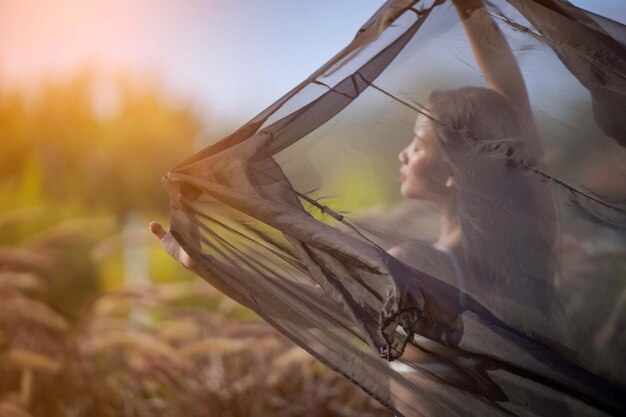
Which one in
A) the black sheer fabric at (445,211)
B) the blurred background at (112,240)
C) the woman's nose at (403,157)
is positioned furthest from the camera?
the blurred background at (112,240)

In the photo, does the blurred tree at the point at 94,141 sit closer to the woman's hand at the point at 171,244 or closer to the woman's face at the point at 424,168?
the woman's hand at the point at 171,244

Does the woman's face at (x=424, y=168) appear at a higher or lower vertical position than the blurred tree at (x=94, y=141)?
higher

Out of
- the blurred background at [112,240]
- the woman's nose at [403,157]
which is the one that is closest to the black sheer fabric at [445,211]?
the woman's nose at [403,157]

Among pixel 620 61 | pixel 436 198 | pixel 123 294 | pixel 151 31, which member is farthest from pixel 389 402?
pixel 151 31

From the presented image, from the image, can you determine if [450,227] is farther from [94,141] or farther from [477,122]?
[94,141]

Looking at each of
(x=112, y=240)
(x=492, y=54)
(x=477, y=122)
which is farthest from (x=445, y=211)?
(x=112, y=240)

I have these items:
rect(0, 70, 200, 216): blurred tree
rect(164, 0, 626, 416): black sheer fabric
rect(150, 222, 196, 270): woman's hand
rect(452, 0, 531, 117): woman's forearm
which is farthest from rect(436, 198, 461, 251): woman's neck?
rect(0, 70, 200, 216): blurred tree

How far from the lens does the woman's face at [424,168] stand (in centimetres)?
110

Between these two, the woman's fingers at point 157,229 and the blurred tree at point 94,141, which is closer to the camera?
the woman's fingers at point 157,229

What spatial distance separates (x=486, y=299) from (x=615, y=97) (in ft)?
1.38

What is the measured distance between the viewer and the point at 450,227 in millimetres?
1083

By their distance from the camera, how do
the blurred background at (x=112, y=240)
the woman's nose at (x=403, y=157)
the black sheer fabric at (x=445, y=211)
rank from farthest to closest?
the blurred background at (x=112, y=240) < the woman's nose at (x=403, y=157) < the black sheer fabric at (x=445, y=211)

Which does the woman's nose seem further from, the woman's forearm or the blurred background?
the blurred background

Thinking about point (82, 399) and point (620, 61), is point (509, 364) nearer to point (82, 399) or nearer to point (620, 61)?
point (620, 61)
